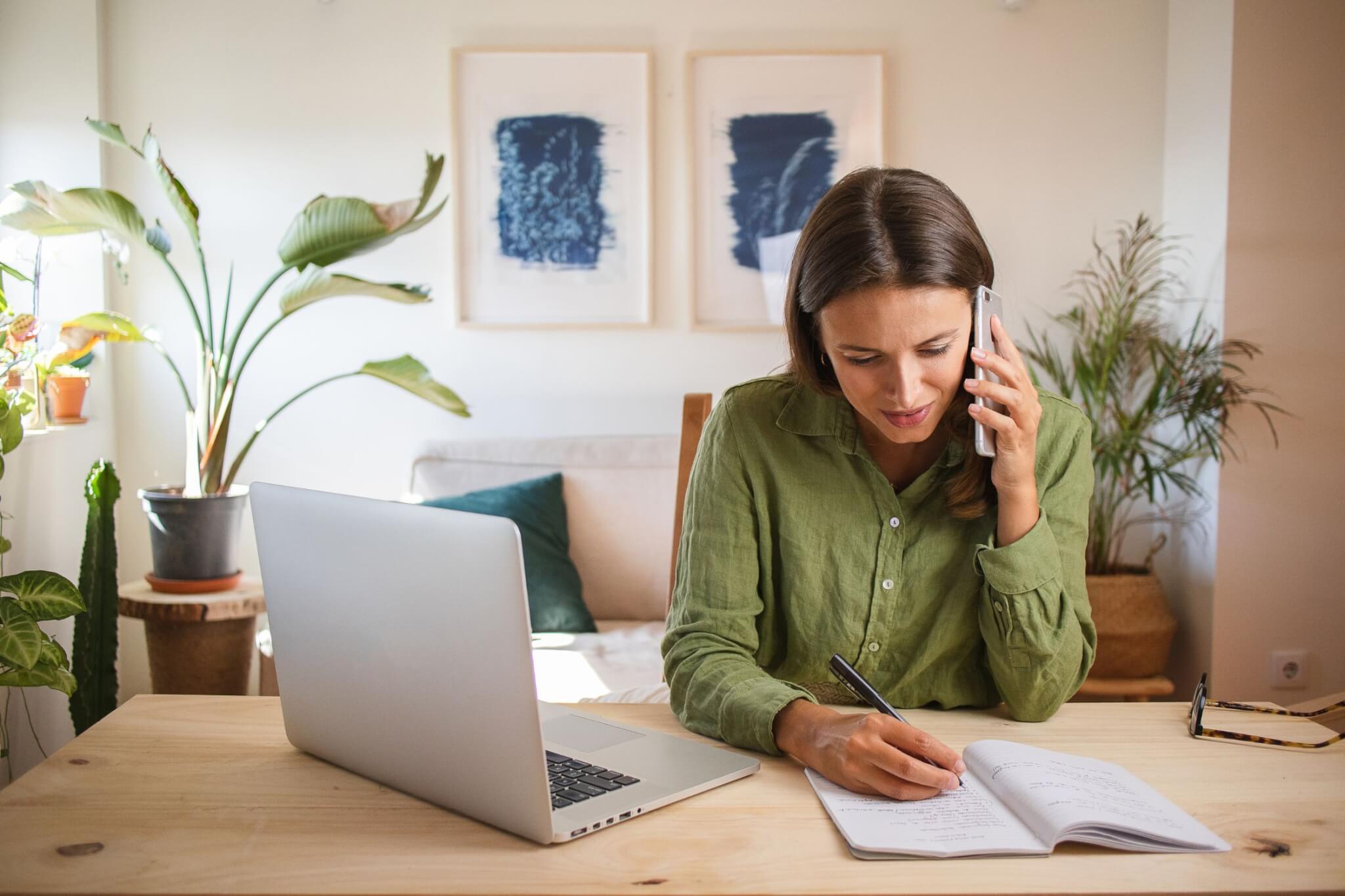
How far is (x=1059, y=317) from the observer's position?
11.2 feet

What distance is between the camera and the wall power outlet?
3.14m

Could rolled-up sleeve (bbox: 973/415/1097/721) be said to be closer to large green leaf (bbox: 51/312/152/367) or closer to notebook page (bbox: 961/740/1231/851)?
notebook page (bbox: 961/740/1231/851)

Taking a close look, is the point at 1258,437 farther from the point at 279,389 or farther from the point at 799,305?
the point at 279,389

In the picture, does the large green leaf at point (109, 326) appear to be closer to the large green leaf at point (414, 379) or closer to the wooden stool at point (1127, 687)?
the large green leaf at point (414, 379)

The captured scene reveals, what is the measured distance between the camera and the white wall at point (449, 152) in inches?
132

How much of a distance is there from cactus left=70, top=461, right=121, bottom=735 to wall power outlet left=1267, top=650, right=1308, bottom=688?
2.94 meters

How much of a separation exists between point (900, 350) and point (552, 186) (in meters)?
2.32

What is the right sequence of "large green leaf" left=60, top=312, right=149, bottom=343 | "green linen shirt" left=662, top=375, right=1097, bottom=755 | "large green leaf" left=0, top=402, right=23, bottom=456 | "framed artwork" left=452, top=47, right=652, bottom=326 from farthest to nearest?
1. "framed artwork" left=452, top=47, right=652, bottom=326
2. "large green leaf" left=60, top=312, right=149, bottom=343
3. "large green leaf" left=0, top=402, right=23, bottom=456
4. "green linen shirt" left=662, top=375, right=1097, bottom=755

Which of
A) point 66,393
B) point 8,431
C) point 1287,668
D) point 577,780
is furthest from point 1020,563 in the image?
point 66,393

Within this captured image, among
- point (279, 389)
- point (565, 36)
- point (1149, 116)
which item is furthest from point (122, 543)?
point (1149, 116)

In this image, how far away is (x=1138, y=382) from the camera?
343cm

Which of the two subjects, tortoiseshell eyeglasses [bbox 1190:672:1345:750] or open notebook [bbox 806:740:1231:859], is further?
tortoiseshell eyeglasses [bbox 1190:672:1345:750]

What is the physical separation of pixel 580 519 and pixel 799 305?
181 cm

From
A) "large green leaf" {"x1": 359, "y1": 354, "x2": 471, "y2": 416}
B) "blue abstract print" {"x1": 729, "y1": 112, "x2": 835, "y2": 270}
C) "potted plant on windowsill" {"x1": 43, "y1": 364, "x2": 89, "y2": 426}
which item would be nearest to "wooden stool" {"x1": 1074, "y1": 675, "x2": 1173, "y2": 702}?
"blue abstract print" {"x1": 729, "y1": 112, "x2": 835, "y2": 270}
